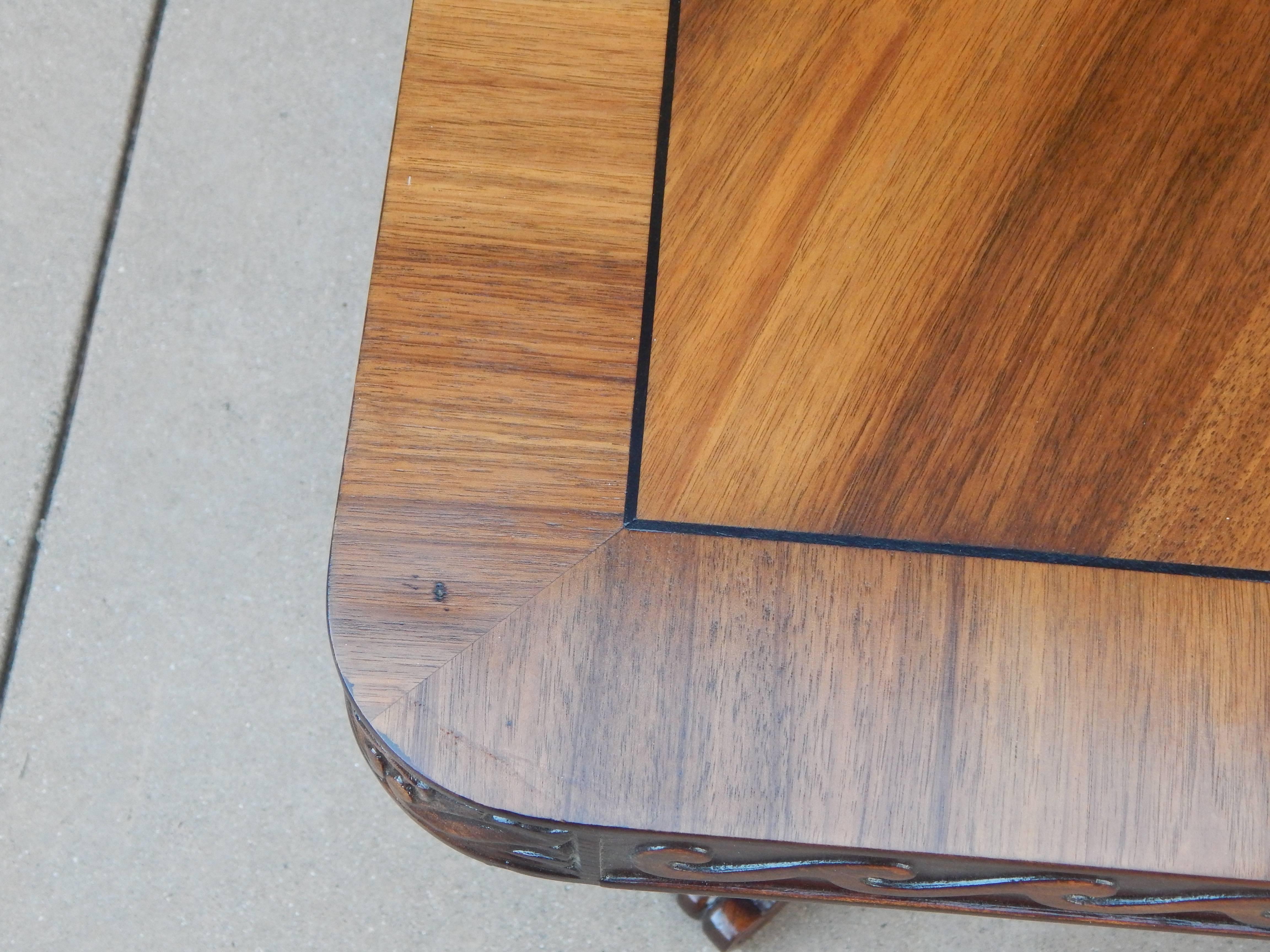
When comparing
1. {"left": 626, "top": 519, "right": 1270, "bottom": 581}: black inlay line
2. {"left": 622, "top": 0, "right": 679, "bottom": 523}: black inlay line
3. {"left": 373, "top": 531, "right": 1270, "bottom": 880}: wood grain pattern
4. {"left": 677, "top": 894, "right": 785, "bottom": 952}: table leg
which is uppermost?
{"left": 622, "top": 0, "right": 679, "bottom": 523}: black inlay line

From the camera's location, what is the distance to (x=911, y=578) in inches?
18.8

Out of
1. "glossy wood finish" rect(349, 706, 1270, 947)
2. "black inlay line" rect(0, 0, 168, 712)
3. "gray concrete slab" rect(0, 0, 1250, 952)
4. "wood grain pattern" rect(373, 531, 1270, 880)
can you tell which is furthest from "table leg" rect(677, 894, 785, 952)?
"black inlay line" rect(0, 0, 168, 712)

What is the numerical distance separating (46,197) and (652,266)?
2.26 feet

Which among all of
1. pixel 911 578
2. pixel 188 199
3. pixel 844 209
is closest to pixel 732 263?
pixel 844 209

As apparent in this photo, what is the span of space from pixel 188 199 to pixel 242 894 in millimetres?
563

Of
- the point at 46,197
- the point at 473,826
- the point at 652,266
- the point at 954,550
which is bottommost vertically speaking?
the point at 473,826

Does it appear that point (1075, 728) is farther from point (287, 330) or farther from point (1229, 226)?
point (287, 330)

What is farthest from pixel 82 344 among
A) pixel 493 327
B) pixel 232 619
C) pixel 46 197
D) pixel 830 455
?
pixel 830 455

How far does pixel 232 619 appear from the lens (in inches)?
34.6

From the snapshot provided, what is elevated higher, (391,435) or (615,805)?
(391,435)

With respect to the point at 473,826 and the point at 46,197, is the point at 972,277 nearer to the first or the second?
the point at 473,826

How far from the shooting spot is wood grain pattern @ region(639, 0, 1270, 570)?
494mm

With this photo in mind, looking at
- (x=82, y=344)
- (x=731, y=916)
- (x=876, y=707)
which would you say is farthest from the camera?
(x=82, y=344)

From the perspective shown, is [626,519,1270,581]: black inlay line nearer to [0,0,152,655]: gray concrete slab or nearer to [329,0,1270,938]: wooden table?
[329,0,1270,938]: wooden table
